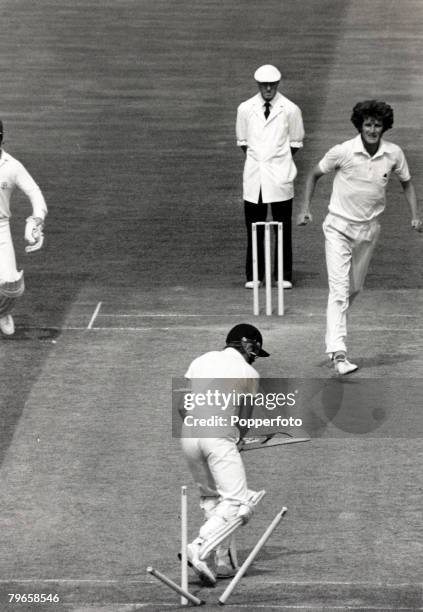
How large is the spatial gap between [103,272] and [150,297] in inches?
48.0

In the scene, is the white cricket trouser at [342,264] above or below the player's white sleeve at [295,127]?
below

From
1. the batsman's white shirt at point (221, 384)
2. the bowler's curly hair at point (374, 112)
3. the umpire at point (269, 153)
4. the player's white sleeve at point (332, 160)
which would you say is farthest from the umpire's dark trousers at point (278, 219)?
the batsman's white shirt at point (221, 384)

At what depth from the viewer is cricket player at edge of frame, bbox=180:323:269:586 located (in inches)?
472

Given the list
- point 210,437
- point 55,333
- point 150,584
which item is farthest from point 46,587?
point 55,333

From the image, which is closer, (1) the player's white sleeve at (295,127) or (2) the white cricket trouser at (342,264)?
(2) the white cricket trouser at (342,264)

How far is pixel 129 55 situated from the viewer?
3089 cm

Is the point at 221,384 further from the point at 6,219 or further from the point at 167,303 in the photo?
the point at 167,303

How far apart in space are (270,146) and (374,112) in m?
3.68

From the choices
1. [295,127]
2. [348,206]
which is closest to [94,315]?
[295,127]

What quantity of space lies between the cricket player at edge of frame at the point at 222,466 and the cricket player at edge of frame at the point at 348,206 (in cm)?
397

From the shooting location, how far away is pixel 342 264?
53.9 ft

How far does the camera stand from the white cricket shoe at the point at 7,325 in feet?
58.2

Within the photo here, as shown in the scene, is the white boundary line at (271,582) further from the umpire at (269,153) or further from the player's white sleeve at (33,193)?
the umpire at (269,153)

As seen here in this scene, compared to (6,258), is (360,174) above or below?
above
